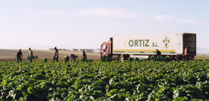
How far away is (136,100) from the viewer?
6.96 meters

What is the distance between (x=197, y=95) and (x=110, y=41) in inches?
1173

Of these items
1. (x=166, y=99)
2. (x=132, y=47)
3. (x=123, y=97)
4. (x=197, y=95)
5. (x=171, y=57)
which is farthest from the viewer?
(x=132, y=47)

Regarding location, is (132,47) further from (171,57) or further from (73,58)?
(73,58)

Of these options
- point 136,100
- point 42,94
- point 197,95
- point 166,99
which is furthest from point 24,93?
point 197,95

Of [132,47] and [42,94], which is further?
[132,47]

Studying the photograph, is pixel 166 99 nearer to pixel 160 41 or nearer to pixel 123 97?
pixel 123 97

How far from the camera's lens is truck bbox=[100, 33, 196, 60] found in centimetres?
3294

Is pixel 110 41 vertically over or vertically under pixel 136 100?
over

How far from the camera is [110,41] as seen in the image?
125ft

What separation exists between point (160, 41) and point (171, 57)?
2309 millimetres

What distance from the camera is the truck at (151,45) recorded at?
108ft

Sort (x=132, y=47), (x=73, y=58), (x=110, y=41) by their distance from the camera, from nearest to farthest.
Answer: (x=73, y=58)
(x=132, y=47)
(x=110, y=41)

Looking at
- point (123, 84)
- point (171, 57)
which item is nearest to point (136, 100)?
point (123, 84)

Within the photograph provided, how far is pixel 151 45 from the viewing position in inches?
1352
